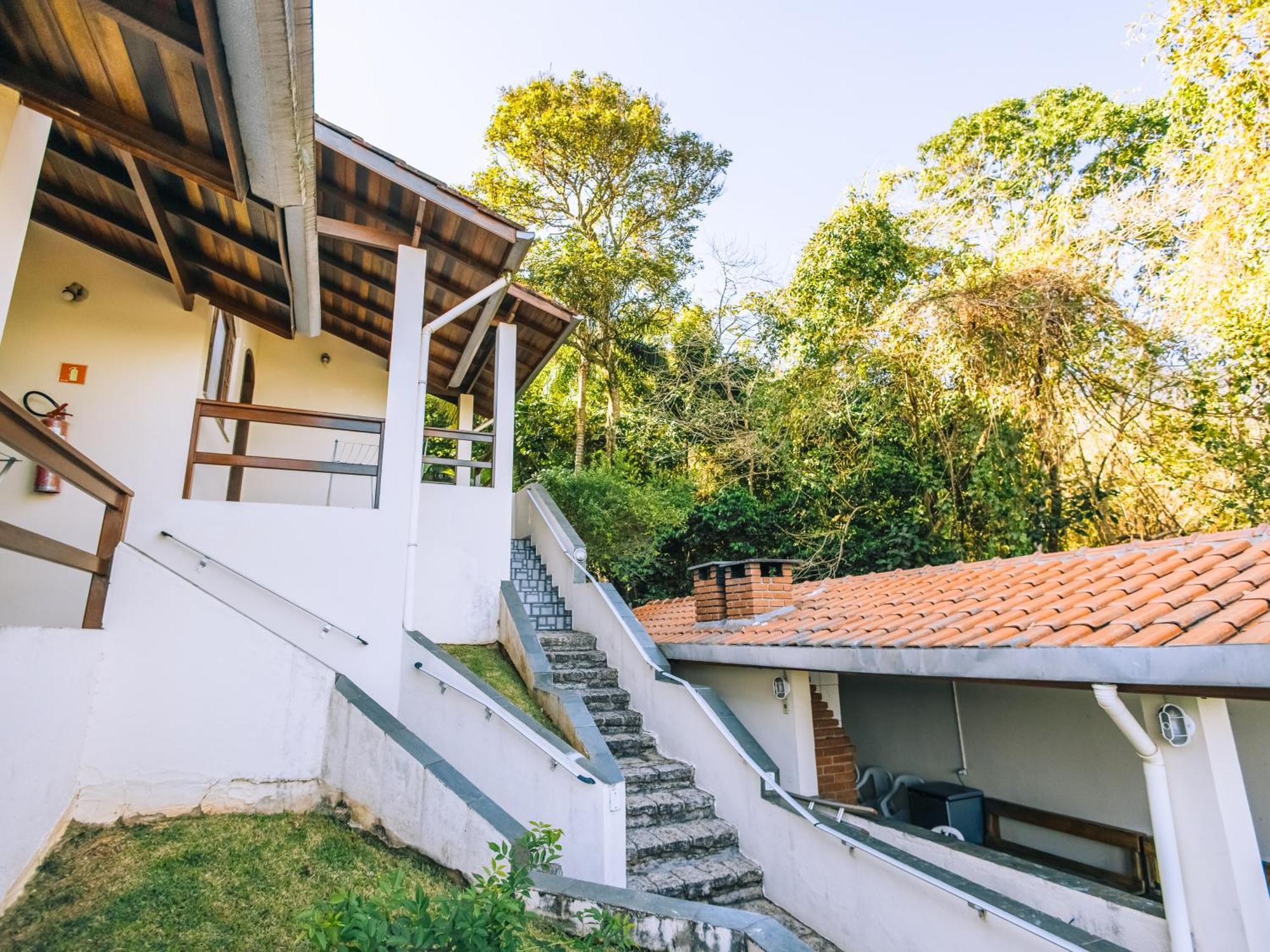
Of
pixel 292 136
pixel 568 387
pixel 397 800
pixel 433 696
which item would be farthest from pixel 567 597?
pixel 568 387

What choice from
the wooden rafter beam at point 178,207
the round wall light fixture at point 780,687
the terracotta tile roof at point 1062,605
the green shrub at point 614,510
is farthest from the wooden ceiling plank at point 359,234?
the round wall light fixture at point 780,687

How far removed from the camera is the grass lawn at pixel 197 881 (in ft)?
10.4

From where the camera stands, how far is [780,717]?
630 centimetres

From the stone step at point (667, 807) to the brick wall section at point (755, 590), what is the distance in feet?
6.59

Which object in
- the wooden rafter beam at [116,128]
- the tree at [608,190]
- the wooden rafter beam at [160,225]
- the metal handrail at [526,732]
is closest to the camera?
the wooden rafter beam at [116,128]

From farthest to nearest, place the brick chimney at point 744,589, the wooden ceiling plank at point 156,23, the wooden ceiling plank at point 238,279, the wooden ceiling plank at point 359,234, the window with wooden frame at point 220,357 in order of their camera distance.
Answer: the brick chimney at point 744,589 → the window with wooden frame at point 220,357 → the wooden ceiling plank at point 359,234 → the wooden ceiling plank at point 238,279 → the wooden ceiling plank at point 156,23

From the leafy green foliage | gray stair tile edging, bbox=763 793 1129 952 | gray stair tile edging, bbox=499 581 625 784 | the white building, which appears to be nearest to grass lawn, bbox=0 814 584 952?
the white building

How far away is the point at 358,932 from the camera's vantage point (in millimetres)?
2119

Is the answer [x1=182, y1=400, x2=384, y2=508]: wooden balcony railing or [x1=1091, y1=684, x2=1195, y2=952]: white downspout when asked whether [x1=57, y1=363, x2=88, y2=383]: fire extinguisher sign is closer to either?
[x1=182, y1=400, x2=384, y2=508]: wooden balcony railing

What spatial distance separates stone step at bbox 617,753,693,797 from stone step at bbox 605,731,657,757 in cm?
8

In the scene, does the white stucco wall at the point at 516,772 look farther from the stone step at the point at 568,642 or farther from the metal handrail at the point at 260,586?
the stone step at the point at 568,642

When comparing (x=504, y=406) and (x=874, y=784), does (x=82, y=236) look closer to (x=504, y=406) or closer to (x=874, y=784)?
(x=504, y=406)

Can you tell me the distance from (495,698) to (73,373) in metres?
4.64

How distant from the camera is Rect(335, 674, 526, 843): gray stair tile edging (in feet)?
13.5
